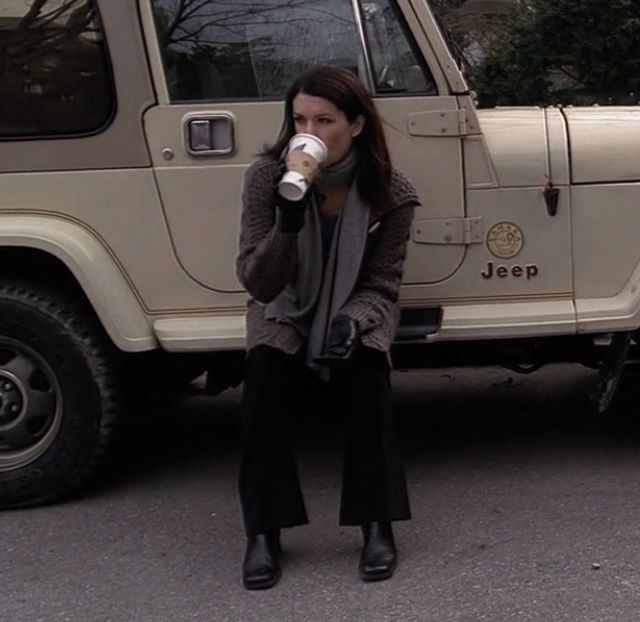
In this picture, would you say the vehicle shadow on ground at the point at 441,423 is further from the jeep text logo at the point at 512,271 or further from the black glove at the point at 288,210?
the black glove at the point at 288,210

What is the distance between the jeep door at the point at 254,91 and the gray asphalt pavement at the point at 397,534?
0.98 m

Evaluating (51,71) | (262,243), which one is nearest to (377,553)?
(262,243)

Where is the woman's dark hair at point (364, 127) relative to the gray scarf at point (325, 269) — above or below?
above

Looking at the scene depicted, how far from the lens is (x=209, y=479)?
4441mm

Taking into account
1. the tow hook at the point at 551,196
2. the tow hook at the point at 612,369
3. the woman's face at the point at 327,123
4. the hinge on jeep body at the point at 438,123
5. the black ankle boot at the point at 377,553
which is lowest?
the black ankle boot at the point at 377,553

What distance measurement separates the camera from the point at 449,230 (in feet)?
12.9

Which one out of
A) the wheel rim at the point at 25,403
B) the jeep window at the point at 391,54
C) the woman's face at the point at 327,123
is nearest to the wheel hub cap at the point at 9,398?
the wheel rim at the point at 25,403

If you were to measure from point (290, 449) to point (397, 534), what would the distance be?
0.53m

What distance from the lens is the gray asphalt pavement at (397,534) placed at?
131 inches

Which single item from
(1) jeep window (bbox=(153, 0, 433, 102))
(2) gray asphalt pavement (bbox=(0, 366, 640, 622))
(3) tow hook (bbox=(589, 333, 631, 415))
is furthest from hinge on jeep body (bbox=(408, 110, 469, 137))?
(2) gray asphalt pavement (bbox=(0, 366, 640, 622))

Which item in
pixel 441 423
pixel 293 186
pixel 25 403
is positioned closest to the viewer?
pixel 293 186

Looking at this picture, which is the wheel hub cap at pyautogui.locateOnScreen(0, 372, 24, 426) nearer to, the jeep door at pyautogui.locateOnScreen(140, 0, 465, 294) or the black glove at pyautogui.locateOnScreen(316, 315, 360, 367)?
the jeep door at pyautogui.locateOnScreen(140, 0, 465, 294)

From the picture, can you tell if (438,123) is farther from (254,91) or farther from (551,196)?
(254,91)

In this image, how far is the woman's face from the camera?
3514mm
